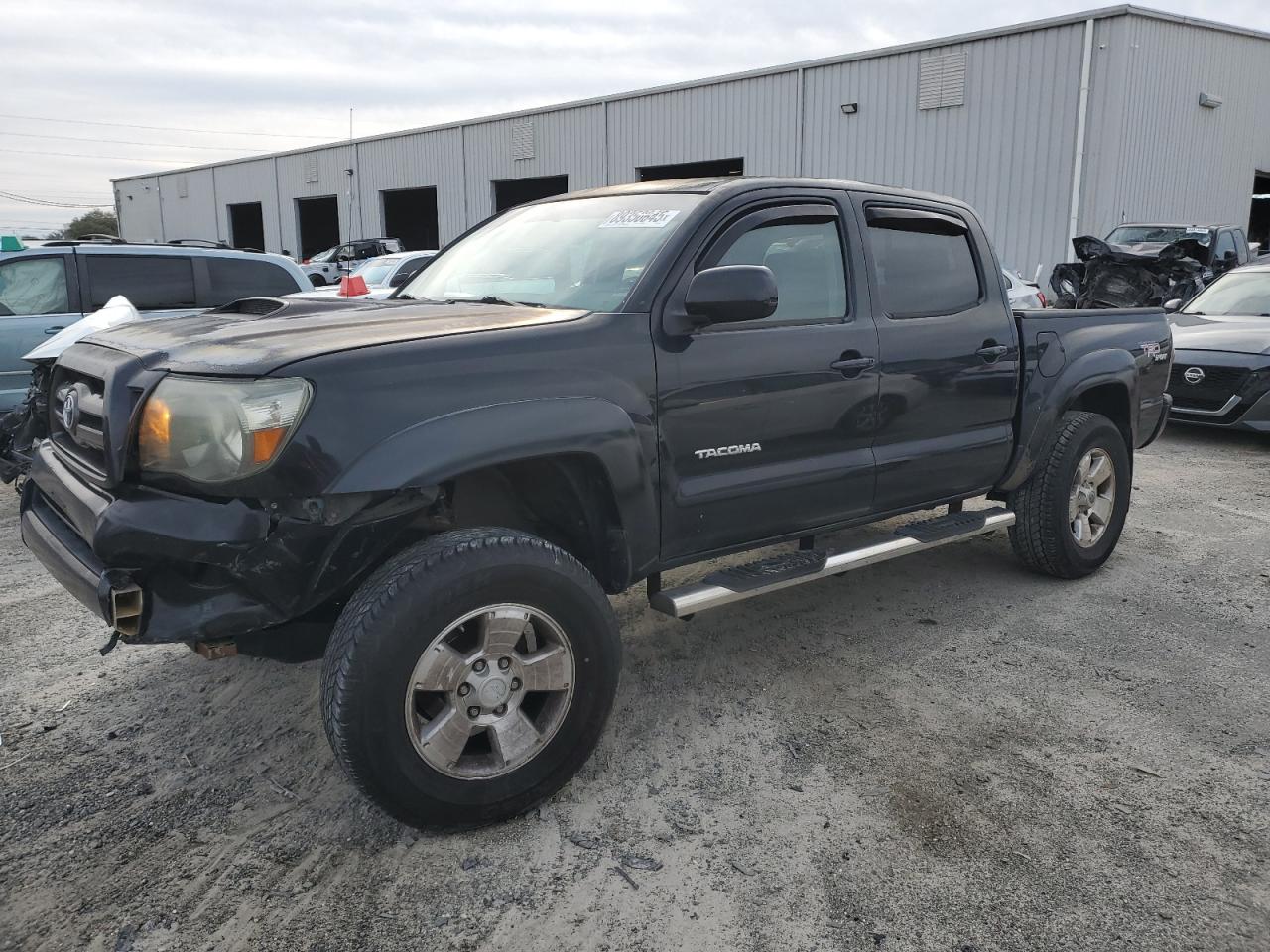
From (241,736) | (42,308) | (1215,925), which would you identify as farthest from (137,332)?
(42,308)

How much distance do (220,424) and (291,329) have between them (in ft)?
1.57

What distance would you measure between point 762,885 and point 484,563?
1119 mm

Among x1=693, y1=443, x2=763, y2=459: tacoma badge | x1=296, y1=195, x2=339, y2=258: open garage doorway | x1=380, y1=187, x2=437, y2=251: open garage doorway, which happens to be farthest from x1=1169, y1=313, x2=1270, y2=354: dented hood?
x1=296, y1=195, x2=339, y2=258: open garage doorway

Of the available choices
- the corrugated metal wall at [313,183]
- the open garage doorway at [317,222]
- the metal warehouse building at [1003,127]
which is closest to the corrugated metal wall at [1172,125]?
the metal warehouse building at [1003,127]

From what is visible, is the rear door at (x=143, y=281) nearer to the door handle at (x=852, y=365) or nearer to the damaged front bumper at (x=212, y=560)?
the damaged front bumper at (x=212, y=560)

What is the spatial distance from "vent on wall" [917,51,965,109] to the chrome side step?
16.9 m

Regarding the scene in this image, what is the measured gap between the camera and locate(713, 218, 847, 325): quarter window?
355 cm

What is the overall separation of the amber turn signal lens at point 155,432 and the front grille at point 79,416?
0.13 metres

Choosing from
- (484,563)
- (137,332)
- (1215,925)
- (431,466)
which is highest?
(137,332)

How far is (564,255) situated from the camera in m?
3.61

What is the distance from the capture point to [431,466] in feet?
8.48

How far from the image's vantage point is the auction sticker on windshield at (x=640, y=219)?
344 centimetres

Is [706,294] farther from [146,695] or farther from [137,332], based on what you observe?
[146,695]

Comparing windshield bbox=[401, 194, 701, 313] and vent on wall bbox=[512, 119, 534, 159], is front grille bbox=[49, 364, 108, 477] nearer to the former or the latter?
windshield bbox=[401, 194, 701, 313]
